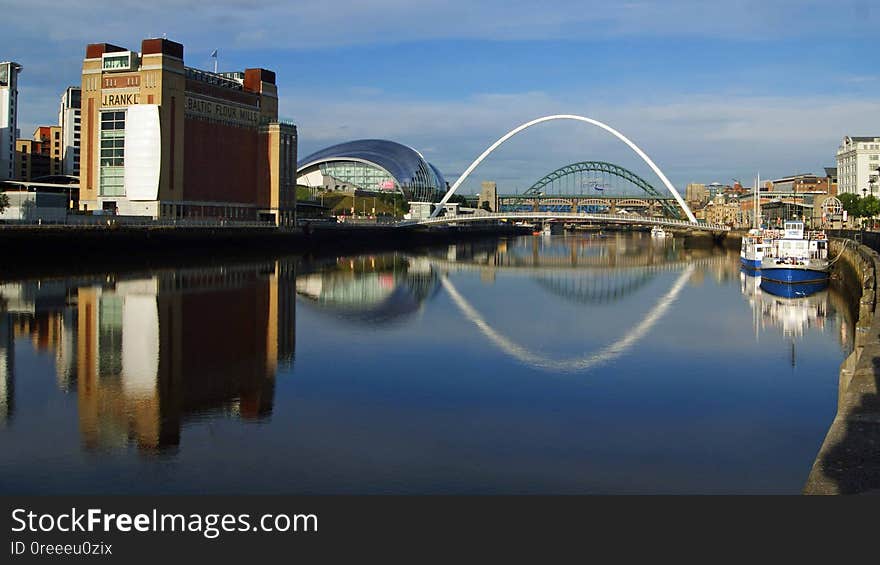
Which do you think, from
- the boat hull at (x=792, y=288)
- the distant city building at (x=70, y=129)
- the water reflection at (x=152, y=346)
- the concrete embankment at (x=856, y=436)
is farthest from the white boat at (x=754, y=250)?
the distant city building at (x=70, y=129)

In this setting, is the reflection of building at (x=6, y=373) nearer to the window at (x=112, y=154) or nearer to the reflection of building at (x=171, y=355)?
the reflection of building at (x=171, y=355)

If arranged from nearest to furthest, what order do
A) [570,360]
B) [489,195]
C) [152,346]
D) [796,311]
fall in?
[570,360] → [152,346] → [796,311] → [489,195]

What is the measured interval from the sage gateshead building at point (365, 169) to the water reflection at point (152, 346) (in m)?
78.5

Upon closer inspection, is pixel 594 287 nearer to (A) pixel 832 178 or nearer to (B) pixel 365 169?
(B) pixel 365 169

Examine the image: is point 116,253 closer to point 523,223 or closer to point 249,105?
point 249,105

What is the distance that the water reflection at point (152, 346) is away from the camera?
13469 mm

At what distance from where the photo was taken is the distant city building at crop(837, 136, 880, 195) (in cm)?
8388

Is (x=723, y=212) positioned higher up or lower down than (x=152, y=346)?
higher up

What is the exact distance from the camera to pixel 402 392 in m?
15.4

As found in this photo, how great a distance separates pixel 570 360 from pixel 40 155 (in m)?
100

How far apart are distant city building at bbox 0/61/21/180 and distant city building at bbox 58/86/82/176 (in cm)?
498

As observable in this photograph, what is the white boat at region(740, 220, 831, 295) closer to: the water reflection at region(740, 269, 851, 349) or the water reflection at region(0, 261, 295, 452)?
the water reflection at region(740, 269, 851, 349)

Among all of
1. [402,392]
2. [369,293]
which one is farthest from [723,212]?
[402,392]

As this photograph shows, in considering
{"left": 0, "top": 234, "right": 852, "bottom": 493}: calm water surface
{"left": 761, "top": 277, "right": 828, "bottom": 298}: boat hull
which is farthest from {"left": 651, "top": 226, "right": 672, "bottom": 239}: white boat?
{"left": 0, "top": 234, "right": 852, "bottom": 493}: calm water surface
